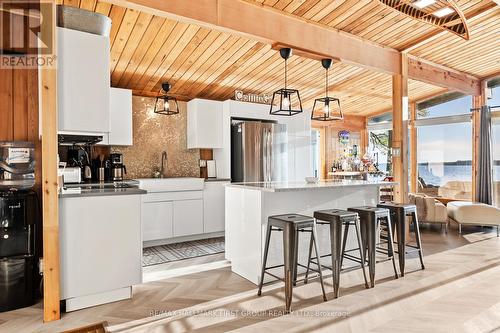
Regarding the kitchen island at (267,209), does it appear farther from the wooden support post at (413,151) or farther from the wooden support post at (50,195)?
the wooden support post at (413,151)

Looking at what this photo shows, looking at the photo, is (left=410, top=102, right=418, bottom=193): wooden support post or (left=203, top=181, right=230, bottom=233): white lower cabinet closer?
(left=203, top=181, right=230, bottom=233): white lower cabinet

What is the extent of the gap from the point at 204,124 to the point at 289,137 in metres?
1.58

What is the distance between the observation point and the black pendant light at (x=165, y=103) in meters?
4.90

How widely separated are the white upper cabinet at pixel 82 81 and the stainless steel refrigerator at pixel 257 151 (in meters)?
2.60

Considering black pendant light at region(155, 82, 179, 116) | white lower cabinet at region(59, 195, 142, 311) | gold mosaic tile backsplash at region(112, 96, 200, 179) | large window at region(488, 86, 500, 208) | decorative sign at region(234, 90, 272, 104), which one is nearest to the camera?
white lower cabinet at region(59, 195, 142, 311)

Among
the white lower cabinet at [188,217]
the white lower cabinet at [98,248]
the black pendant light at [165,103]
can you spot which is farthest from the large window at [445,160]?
the white lower cabinet at [98,248]

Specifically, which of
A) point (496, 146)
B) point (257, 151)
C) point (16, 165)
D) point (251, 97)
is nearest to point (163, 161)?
point (257, 151)

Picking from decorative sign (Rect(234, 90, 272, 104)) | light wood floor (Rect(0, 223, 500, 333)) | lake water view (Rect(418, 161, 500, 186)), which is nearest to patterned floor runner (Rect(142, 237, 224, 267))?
light wood floor (Rect(0, 223, 500, 333))

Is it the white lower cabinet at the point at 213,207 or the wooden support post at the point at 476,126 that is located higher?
the wooden support post at the point at 476,126

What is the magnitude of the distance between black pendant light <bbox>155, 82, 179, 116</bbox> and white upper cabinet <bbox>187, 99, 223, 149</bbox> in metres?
0.26

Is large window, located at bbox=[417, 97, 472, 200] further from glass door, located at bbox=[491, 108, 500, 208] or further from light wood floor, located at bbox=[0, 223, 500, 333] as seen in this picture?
light wood floor, located at bbox=[0, 223, 500, 333]

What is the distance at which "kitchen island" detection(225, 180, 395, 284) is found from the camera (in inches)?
121

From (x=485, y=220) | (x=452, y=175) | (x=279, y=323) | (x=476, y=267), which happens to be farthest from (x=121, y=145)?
(x=452, y=175)

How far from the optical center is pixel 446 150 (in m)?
7.04
